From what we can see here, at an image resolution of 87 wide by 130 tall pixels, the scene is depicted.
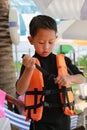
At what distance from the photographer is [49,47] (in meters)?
1.43

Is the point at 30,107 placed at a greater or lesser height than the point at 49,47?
lesser

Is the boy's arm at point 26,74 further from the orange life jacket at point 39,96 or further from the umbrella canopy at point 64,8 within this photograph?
the umbrella canopy at point 64,8

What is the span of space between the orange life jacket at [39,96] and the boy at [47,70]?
26 mm

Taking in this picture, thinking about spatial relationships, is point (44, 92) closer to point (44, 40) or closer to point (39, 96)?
point (39, 96)

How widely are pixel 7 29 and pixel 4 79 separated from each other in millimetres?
561

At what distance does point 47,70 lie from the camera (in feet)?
5.17

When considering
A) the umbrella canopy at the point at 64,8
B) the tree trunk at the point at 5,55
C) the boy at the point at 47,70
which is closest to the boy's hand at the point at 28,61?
the boy at the point at 47,70

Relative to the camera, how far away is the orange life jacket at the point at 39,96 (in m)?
1.54

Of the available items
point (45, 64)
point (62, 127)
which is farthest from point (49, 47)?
point (62, 127)

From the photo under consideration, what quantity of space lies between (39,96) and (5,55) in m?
1.54

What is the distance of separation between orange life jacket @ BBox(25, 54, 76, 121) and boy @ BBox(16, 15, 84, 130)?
3cm

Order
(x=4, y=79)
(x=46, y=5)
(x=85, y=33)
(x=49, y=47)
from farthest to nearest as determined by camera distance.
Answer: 1. (x=4, y=79)
2. (x=85, y=33)
3. (x=46, y=5)
4. (x=49, y=47)

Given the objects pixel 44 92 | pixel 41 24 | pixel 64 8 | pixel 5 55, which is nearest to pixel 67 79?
pixel 44 92

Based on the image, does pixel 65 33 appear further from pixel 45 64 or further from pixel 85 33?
pixel 45 64
